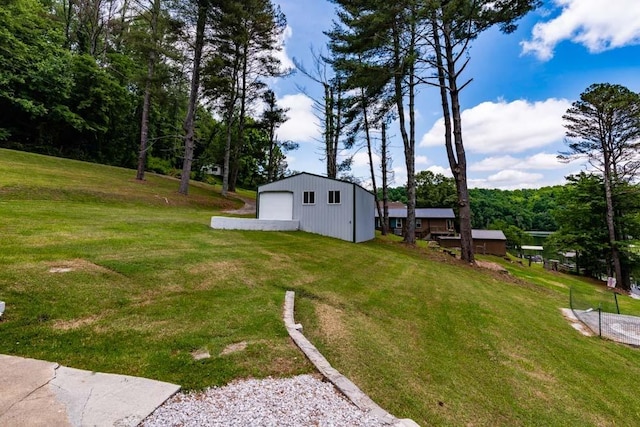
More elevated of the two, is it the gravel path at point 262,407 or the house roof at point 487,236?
the house roof at point 487,236

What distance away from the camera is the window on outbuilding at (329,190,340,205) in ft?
48.1

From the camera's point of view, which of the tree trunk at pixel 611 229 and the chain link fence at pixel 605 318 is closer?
the chain link fence at pixel 605 318

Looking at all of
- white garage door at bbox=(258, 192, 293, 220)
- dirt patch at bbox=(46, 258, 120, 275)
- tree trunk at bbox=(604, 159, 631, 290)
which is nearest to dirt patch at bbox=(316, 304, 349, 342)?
dirt patch at bbox=(46, 258, 120, 275)

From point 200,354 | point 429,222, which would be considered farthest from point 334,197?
point 429,222

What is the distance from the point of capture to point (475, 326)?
5.82 metres

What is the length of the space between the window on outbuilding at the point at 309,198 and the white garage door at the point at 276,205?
763 millimetres

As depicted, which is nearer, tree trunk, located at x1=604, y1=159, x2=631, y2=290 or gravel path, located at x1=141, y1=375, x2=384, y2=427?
gravel path, located at x1=141, y1=375, x2=384, y2=427

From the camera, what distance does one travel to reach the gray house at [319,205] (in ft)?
47.5

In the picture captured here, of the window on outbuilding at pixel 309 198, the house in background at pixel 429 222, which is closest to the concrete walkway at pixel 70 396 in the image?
the window on outbuilding at pixel 309 198

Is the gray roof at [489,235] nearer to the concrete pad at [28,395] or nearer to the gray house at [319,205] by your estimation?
the gray house at [319,205]

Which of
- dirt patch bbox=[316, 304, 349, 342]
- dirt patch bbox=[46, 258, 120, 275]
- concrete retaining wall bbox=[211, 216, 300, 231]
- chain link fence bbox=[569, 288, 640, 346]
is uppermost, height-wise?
concrete retaining wall bbox=[211, 216, 300, 231]

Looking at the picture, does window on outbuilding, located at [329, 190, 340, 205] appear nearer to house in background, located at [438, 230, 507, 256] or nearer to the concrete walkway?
the concrete walkway

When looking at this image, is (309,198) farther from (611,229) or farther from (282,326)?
(611,229)

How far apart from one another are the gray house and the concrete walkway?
12.1 metres
